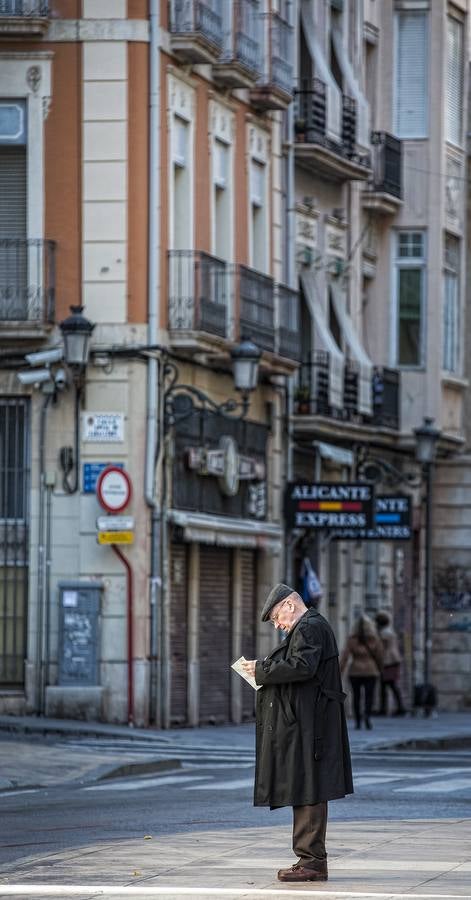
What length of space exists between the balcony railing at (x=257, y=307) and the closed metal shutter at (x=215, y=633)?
9.31 ft

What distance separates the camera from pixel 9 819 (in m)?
16.7

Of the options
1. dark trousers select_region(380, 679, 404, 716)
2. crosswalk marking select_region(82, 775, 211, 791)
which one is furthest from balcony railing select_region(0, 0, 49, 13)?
dark trousers select_region(380, 679, 404, 716)

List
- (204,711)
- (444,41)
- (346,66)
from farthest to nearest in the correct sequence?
(444,41) → (346,66) → (204,711)

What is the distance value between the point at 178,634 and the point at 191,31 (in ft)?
24.3

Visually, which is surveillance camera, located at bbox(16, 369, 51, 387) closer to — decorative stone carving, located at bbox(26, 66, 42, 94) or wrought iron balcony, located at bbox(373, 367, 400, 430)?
decorative stone carving, located at bbox(26, 66, 42, 94)

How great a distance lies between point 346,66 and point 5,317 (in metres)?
11.7

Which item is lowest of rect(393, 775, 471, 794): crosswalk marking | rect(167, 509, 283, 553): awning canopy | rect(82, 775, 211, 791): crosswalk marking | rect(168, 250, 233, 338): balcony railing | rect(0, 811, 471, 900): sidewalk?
rect(82, 775, 211, 791): crosswalk marking

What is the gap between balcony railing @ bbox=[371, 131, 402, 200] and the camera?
131 feet

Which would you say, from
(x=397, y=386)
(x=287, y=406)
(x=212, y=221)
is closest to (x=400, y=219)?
(x=397, y=386)

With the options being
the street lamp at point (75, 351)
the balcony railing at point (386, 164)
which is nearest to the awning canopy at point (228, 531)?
the street lamp at point (75, 351)

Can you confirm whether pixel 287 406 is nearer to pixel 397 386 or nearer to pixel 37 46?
pixel 397 386

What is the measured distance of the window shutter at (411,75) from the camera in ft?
136

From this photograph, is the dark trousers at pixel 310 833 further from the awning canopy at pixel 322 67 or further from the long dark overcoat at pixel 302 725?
the awning canopy at pixel 322 67

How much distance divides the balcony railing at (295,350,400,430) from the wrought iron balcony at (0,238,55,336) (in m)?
7.82
